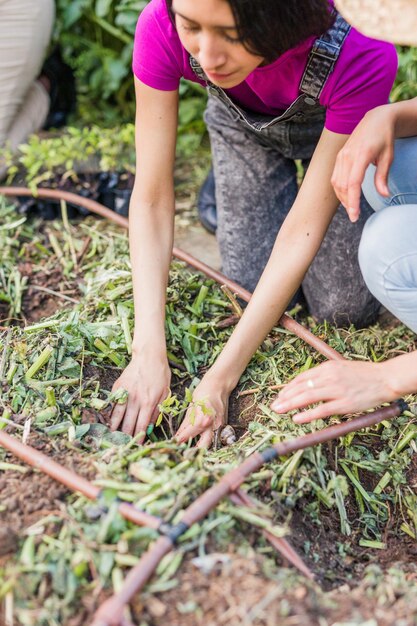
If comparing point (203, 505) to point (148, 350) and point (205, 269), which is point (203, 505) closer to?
point (148, 350)

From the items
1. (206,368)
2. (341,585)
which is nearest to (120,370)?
(206,368)

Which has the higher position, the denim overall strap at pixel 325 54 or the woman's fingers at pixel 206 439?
the denim overall strap at pixel 325 54

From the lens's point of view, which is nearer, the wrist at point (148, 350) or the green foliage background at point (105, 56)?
the wrist at point (148, 350)

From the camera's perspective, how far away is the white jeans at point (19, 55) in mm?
2963

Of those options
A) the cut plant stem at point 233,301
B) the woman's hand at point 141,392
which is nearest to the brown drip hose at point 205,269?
the cut plant stem at point 233,301

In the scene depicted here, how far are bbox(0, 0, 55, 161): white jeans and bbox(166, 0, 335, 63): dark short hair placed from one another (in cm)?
174

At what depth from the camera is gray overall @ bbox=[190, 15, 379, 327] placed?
2342 mm

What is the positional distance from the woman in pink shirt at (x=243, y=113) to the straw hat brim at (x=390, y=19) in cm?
21

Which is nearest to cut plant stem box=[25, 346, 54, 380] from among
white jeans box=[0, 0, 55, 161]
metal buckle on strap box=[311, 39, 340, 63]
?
metal buckle on strap box=[311, 39, 340, 63]

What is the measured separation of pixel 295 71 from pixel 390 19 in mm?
526

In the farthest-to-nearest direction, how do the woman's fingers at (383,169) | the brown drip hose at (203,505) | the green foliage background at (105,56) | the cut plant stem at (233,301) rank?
the green foliage background at (105,56), the cut plant stem at (233,301), the woman's fingers at (383,169), the brown drip hose at (203,505)

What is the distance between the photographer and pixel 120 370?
6.47 feet

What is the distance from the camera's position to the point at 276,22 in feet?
4.89

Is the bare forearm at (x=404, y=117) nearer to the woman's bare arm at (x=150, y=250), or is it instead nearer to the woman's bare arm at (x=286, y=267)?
the woman's bare arm at (x=286, y=267)
